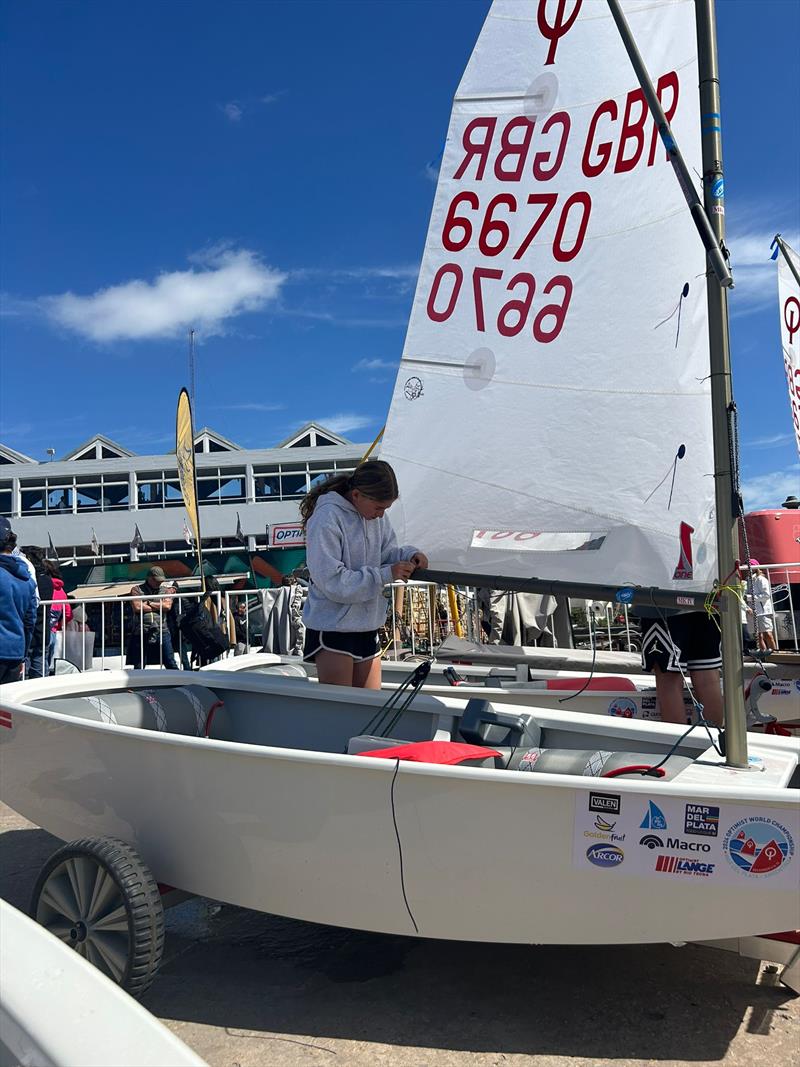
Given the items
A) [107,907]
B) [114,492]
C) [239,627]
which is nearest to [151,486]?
[114,492]

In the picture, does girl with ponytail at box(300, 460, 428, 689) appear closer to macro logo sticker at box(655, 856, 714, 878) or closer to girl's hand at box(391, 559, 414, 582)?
girl's hand at box(391, 559, 414, 582)

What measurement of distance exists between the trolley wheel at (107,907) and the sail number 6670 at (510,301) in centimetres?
272

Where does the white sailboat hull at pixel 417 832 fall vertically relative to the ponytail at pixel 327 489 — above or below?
below

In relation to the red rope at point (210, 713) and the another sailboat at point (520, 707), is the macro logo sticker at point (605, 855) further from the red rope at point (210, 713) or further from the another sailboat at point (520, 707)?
the red rope at point (210, 713)

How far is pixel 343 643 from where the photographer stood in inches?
140

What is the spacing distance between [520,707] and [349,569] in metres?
0.88

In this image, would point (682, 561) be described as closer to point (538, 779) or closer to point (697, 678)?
point (697, 678)

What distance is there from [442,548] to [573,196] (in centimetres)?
172

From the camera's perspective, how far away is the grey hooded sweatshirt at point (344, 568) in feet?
11.0

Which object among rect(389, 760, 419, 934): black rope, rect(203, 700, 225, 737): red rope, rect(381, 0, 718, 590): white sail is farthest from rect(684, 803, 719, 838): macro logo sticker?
rect(203, 700, 225, 737): red rope

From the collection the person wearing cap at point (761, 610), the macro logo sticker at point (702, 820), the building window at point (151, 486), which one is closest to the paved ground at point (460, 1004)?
the macro logo sticker at point (702, 820)

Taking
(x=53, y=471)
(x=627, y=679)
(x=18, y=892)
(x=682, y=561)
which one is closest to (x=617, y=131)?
(x=682, y=561)

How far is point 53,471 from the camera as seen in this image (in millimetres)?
32312

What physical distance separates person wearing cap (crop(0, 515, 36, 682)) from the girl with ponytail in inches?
101
